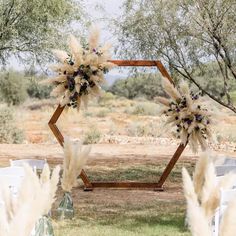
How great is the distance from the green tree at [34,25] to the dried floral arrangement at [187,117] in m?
6.48

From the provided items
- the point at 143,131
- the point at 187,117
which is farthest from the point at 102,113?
the point at 187,117

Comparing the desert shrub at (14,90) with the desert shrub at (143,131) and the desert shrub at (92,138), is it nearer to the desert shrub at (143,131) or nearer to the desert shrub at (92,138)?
the desert shrub at (143,131)

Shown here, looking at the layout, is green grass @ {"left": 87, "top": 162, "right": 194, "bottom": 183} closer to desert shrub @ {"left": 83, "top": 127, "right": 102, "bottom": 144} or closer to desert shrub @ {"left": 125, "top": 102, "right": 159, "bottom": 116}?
desert shrub @ {"left": 83, "top": 127, "right": 102, "bottom": 144}

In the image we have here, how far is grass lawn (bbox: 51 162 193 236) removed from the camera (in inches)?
303

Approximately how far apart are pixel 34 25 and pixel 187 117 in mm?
8591

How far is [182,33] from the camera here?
1227 cm

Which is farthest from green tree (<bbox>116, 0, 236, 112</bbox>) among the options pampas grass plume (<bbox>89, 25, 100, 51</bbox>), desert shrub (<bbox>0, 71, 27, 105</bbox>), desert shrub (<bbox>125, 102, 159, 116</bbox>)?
desert shrub (<bbox>0, 71, 27, 105</bbox>)

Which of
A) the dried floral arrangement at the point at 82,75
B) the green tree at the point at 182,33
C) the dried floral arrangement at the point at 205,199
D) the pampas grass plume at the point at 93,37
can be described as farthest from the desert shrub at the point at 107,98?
the dried floral arrangement at the point at 205,199

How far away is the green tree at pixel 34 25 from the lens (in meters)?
13.6

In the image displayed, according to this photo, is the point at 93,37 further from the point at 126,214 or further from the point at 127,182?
the point at 127,182

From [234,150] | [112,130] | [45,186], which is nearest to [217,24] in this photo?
[234,150]

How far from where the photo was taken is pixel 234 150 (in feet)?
57.6

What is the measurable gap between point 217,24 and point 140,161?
4.77m

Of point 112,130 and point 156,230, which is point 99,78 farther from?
point 112,130
